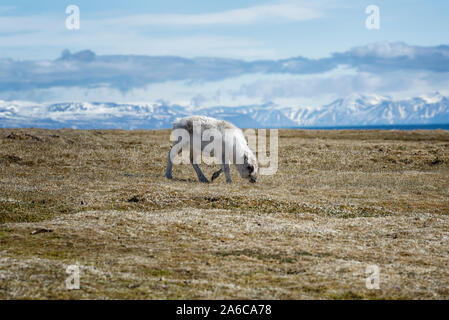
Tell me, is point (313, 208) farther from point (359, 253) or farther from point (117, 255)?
point (117, 255)

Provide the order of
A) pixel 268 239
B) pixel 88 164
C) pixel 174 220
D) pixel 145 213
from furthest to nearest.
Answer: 1. pixel 88 164
2. pixel 145 213
3. pixel 174 220
4. pixel 268 239

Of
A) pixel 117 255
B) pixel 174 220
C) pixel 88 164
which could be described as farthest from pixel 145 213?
pixel 88 164

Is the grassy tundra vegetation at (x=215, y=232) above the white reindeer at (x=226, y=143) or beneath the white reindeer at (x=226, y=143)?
beneath

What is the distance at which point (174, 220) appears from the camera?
22359 mm

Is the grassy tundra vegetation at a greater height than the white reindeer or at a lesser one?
lesser

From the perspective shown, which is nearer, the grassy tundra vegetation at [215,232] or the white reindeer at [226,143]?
the grassy tundra vegetation at [215,232]

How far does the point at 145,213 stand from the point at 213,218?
3.19m

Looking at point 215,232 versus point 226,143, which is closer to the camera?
point 215,232

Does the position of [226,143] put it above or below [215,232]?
above

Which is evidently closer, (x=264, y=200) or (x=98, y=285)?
(x=98, y=285)

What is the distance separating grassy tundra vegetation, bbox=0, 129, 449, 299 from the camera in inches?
579

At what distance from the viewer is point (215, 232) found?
68.5 feet

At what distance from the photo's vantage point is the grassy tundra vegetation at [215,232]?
1470 cm

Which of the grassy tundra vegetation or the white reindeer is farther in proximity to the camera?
the white reindeer
